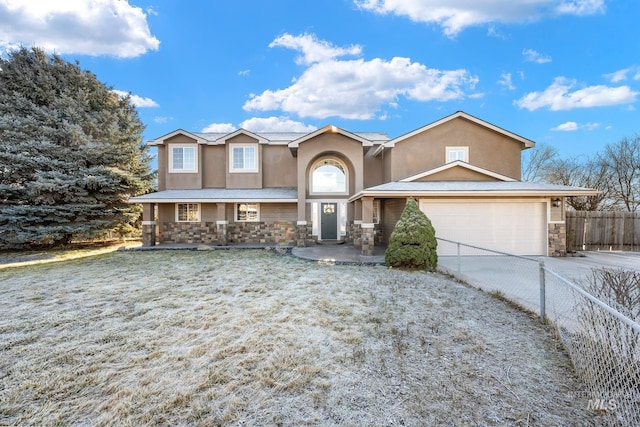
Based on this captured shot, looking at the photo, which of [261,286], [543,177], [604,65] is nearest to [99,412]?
[261,286]

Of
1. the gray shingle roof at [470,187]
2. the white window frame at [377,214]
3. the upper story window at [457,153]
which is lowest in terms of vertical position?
the white window frame at [377,214]

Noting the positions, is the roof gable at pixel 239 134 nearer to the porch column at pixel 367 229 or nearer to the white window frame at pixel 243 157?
the white window frame at pixel 243 157

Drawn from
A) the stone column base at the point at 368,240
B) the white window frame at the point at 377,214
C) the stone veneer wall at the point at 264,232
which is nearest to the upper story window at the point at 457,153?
the white window frame at the point at 377,214

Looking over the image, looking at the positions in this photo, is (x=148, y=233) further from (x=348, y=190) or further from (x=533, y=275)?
(x=533, y=275)

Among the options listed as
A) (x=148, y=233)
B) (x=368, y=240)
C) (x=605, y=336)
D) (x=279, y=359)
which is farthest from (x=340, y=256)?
(x=148, y=233)

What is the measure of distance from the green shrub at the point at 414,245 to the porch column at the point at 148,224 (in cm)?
1118

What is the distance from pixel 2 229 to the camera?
12094 mm

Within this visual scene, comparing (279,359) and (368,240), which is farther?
(368,240)

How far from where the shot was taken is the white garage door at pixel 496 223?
32.9 feet

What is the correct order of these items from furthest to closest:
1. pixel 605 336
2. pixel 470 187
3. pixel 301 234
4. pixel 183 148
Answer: pixel 183 148 < pixel 301 234 < pixel 470 187 < pixel 605 336

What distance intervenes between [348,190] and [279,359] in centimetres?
1128

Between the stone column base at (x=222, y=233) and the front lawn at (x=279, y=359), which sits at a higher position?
the stone column base at (x=222, y=233)

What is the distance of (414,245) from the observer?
7879 mm

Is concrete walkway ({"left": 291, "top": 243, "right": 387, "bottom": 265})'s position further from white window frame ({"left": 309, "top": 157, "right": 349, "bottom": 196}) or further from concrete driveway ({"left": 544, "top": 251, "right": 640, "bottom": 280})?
concrete driveway ({"left": 544, "top": 251, "right": 640, "bottom": 280})
